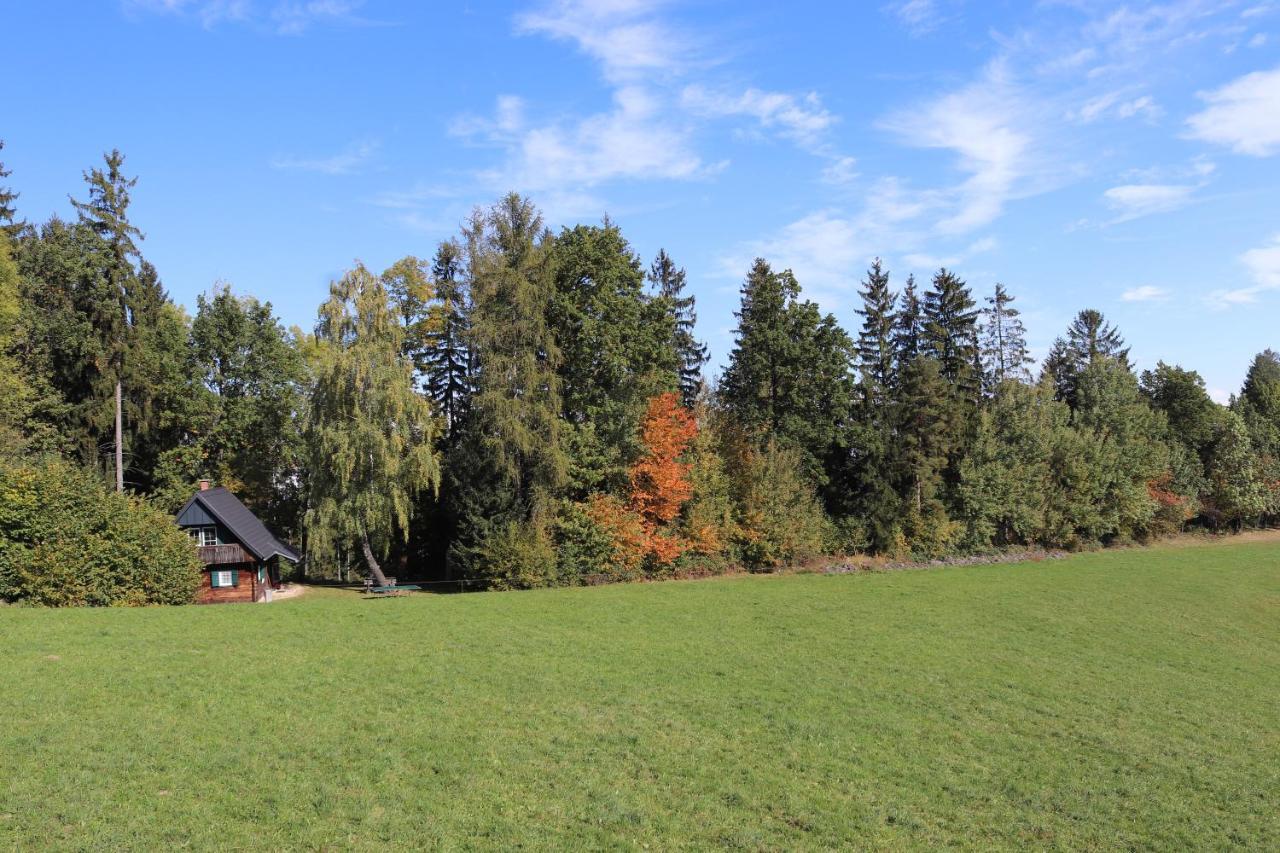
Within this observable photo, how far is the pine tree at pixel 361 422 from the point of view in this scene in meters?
37.6

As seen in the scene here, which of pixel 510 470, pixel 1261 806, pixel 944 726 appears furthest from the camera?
pixel 510 470

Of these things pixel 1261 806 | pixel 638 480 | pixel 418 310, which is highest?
pixel 418 310

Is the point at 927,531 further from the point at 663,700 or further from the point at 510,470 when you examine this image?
the point at 663,700

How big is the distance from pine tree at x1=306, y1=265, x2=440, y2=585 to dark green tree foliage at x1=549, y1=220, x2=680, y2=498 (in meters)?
7.69

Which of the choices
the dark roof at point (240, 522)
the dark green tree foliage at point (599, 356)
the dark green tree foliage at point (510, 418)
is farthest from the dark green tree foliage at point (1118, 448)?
the dark roof at point (240, 522)

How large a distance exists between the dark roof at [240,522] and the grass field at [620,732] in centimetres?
1397

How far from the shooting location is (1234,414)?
237 feet

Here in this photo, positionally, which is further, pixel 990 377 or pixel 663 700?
pixel 990 377

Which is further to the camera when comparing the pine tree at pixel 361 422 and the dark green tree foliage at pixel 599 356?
the dark green tree foliage at pixel 599 356

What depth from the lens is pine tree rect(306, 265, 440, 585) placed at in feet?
123

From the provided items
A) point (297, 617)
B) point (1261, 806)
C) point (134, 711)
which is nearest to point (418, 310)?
point (297, 617)

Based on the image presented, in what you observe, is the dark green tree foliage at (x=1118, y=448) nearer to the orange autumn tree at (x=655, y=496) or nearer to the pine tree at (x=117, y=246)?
the orange autumn tree at (x=655, y=496)

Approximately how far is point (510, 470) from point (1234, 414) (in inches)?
2779

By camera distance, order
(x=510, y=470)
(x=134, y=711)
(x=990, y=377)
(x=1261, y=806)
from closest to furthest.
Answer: (x=1261, y=806), (x=134, y=711), (x=510, y=470), (x=990, y=377)
